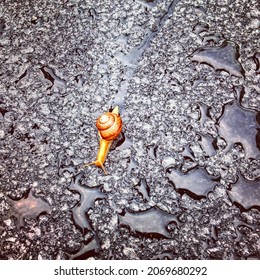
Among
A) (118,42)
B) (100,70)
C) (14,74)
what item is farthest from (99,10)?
(14,74)

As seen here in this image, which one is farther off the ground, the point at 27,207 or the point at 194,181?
the point at 194,181

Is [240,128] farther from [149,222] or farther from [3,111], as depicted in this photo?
[3,111]

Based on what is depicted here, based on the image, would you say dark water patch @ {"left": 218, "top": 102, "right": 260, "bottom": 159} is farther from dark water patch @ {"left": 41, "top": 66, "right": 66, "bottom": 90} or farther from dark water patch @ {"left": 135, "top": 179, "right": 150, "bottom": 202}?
dark water patch @ {"left": 41, "top": 66, "right": 66, "bottom": 90}

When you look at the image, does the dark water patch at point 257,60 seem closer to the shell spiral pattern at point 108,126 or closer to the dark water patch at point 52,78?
the shell spiral pattern at point 108,126

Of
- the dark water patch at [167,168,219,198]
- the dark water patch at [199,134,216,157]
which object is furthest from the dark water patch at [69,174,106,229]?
the dark water patch at [199,134,216,157]

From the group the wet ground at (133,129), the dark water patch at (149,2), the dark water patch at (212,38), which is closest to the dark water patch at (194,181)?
the wet ground at (133,129)

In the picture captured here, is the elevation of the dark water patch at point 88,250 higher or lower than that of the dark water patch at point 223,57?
lower

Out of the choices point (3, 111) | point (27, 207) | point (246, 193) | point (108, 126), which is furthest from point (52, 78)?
point (246, 193)
